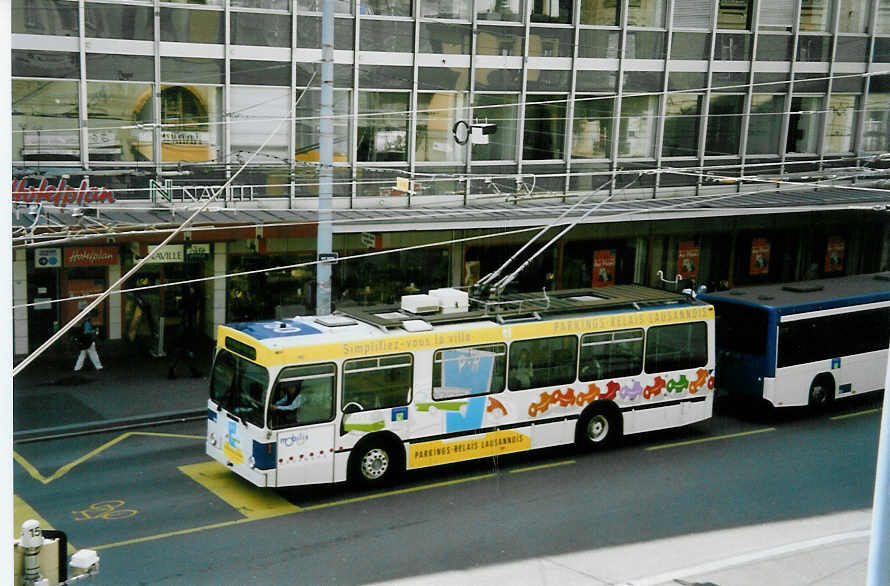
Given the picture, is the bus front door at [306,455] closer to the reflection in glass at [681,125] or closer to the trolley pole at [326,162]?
the trolley pole at [326,162]

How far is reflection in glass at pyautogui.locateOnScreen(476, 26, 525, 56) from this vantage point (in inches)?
949

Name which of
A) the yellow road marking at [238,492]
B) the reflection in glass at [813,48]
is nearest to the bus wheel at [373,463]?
the yellow road marking at [238,492]

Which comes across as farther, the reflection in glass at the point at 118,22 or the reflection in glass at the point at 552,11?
the reflection in glass at the point at 552,11

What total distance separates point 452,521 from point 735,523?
12.0ft

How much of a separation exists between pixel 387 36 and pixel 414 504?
12.2 meters

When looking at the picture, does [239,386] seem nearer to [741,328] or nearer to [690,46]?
[741,328]

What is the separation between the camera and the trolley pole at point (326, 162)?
17234 millimetres

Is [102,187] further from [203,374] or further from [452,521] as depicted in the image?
[452,521]

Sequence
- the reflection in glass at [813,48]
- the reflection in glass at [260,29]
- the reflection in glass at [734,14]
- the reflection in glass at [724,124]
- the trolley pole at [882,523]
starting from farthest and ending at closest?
the reflection in glass at [813,48] → the reflection in glass at [724,124] → the reflection in glass at [734,14] → the reflection in glass at [260,29] → the trolley pole at [882,523]

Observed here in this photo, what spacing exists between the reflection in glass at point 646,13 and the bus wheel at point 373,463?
15409 mm

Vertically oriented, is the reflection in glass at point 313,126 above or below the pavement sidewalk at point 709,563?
above

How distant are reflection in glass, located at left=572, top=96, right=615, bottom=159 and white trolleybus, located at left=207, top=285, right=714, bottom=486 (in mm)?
9159

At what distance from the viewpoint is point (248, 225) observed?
2111cm

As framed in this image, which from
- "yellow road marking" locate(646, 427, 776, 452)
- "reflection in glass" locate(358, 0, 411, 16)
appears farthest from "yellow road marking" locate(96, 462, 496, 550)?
"reflection in glass" locate(358, 0, 411, 16)
